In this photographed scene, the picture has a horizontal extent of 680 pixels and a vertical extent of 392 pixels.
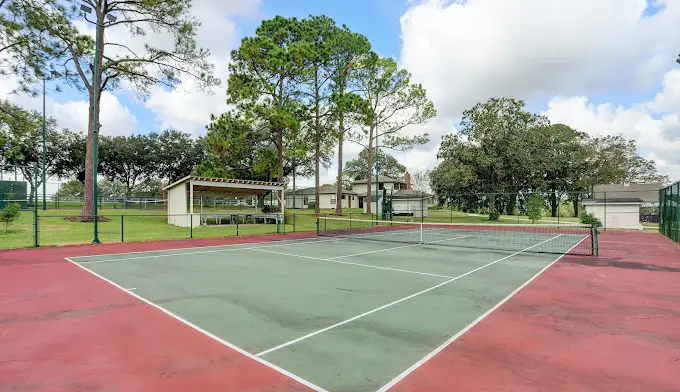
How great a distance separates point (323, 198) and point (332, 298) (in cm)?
5302

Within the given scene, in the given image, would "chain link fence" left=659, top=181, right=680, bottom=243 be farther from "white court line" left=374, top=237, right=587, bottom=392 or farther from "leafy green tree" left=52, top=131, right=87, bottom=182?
"leafy green tree" left=52, top=131, right=87, bottom=182

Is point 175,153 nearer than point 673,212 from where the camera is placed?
Answer: No

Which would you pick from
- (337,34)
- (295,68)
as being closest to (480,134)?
(337,34)

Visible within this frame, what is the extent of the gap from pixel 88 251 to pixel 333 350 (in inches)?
539

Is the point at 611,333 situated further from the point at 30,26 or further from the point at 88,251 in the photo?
the point at 30,26

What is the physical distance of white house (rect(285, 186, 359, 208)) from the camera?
59319 millimetres

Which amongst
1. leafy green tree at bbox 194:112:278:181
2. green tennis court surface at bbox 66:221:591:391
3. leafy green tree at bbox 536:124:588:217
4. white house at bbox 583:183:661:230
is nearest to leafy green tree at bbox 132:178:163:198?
leafy green tree at bbox 194:112:278:181

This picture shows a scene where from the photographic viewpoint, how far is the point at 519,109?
135ft

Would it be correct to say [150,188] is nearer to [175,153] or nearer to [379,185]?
[175,153]

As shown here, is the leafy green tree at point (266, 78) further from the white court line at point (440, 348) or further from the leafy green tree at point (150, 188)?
the leafy green tree at point (150, 188)

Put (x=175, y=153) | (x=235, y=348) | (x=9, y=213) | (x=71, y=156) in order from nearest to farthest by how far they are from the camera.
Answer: (x=235, y=348) < (x=9, y=213) < (x=71, y=156) < (x=175, y=153)

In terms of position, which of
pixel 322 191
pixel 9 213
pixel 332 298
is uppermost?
pixel 322 191

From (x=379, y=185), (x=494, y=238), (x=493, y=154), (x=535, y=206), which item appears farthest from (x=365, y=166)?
(x=494, y=238)

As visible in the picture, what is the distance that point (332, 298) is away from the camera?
689 centimetres
